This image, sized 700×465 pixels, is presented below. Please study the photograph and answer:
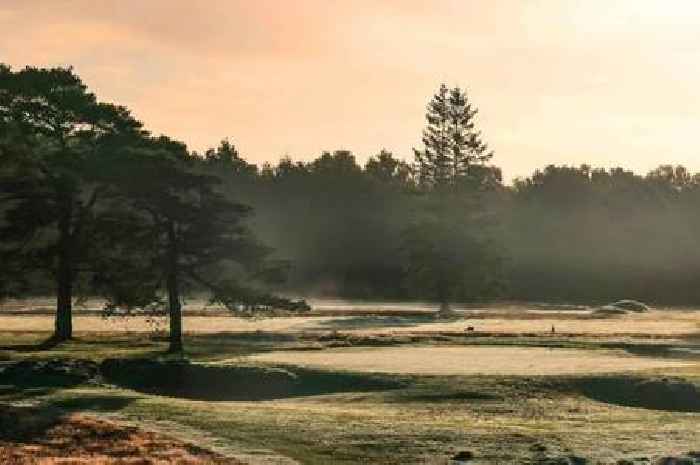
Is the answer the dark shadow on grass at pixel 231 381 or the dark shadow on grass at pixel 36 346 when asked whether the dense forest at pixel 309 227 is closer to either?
the dark shadow on grass at pixel 36 346

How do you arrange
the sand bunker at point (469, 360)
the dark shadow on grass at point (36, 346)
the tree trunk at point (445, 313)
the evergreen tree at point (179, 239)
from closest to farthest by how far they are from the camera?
1. the sand bunker at point (469, 360)
2. the dark shadow on grass at point (36, 346)
3. the evergreen tree at point (179, 239)
4. the tree trunk at point (445, 313)

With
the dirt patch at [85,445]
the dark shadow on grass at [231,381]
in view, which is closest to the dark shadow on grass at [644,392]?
the dark shadow on grass at [231,381]

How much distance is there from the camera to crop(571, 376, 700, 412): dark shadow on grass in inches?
1576

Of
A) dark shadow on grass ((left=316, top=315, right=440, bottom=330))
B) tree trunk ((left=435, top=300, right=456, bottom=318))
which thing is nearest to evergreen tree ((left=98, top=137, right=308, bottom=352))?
dark shadow on grass ((left=316, top=315, right=440, bottom=330))

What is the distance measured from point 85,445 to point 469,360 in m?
26.1

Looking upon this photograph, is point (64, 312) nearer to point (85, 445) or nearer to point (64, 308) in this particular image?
point (64, 308)

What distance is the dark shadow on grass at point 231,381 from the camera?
42375 mm

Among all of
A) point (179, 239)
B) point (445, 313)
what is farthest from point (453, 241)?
point (179, 239)

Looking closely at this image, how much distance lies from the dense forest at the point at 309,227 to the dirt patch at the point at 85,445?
28209 millimetres

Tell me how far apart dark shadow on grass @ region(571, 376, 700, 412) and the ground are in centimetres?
8

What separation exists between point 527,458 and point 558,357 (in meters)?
27.2

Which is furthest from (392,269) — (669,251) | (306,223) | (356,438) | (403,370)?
(356,438)

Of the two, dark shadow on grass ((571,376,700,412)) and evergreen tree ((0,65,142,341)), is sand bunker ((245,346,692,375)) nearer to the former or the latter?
dark shadow on grass ((571,376,700,412))

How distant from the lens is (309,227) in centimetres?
19000
